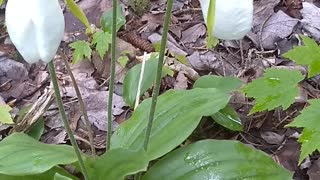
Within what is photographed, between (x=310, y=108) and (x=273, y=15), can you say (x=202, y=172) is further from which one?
(x=273, y=15)

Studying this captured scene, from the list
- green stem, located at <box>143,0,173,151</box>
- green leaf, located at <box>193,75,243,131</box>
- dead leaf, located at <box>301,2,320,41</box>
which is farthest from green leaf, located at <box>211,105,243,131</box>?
dead leaf, located at <box>301,2,320,41</box>

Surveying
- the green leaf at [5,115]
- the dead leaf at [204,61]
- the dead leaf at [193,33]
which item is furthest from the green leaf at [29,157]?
the dead leaf at [193,33]

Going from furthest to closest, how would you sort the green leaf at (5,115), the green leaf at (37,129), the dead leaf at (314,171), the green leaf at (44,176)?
the green leaf at (37,129) < the green leaf at (5,115) < the dead leaf at (314,171) < the green leaf at (44,176)

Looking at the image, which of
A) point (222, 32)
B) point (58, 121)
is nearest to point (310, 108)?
point (222, 32)

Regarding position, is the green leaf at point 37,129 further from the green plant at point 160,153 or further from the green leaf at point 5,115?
the green plant at point 160,153

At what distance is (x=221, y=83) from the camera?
210cm

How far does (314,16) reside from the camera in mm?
2646

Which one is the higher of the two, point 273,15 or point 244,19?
point 244,19

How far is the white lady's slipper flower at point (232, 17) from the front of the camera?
1.14 meters

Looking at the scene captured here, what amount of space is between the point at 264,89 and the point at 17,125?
929 millimetres

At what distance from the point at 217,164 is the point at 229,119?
43 centimetres

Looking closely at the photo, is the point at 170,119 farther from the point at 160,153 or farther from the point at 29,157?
the point at 29,157

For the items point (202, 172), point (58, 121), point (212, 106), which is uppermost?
point (212, 106)

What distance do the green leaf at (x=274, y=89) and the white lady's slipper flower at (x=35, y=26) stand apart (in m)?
0.85
